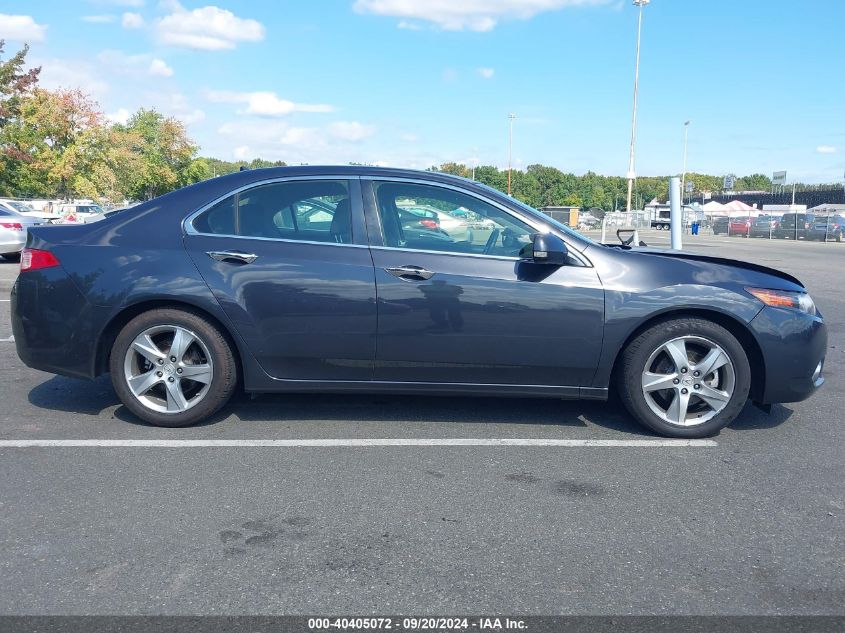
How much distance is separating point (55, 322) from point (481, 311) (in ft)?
8.58

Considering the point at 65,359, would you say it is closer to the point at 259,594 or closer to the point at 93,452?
the point at 93,452

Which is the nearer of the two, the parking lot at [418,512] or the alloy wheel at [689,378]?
the parking lot at [418,512]

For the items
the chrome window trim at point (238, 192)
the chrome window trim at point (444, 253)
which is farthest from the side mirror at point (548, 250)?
the chrome window trim at point (238, 192)

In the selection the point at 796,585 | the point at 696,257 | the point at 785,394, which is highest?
the point at 696,257

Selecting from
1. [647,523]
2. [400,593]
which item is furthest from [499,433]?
[400,593]

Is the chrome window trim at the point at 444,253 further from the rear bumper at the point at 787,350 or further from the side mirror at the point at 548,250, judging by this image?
the rear bumper at the point at 787,350

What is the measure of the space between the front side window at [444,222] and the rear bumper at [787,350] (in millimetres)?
1510

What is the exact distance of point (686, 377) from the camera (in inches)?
182

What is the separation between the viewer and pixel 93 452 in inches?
171

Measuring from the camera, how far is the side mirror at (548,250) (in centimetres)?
443

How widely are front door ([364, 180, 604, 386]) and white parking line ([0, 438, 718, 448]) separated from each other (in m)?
0.36

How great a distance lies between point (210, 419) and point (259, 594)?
229 centimetres

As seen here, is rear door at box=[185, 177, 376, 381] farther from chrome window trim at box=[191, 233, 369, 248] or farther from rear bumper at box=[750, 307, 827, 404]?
rear bumper at box=[750, 307, 827, 404]

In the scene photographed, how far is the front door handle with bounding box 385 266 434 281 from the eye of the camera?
4539 mm
